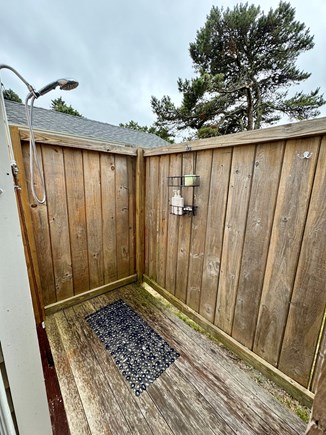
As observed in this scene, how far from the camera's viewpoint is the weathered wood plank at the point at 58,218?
4.84 ft

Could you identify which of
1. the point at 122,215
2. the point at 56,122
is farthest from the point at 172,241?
the point at 56,122

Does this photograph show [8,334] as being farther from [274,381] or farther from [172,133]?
[172,133]

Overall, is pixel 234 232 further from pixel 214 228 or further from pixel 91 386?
pixel 91 386

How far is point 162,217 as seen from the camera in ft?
6.05

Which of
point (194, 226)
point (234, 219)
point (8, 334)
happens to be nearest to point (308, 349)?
point (234, 219)

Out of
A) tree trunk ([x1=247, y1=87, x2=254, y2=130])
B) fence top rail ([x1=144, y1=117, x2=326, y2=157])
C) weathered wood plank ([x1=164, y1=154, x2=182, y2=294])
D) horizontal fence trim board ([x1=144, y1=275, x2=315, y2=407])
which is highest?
tree trunk ([x1=247, y1=87, x2=254, y2=130])

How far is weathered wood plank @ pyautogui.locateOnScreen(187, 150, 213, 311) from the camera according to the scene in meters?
1.38

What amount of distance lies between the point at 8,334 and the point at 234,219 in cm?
126

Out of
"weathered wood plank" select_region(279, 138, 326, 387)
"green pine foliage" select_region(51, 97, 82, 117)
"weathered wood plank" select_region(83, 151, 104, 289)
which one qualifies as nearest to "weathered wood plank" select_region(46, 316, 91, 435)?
"weathered wood plank" select_region(83, 151, 104, 289)

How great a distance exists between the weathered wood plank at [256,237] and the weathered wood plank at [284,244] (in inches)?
1.4

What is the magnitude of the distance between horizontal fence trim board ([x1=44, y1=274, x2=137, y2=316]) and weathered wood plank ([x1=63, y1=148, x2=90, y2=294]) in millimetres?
60

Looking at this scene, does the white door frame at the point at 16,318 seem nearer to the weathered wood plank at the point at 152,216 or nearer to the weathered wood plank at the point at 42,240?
the weathered wood plank at the point at 42,240

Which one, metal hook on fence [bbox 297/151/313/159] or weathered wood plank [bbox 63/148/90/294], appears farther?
weathered wood plank [bbox 63/148/90/294]

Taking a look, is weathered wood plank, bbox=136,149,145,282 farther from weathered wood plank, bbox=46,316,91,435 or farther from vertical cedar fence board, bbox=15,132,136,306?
weathered wood plank, bbox=46,316,91,435
